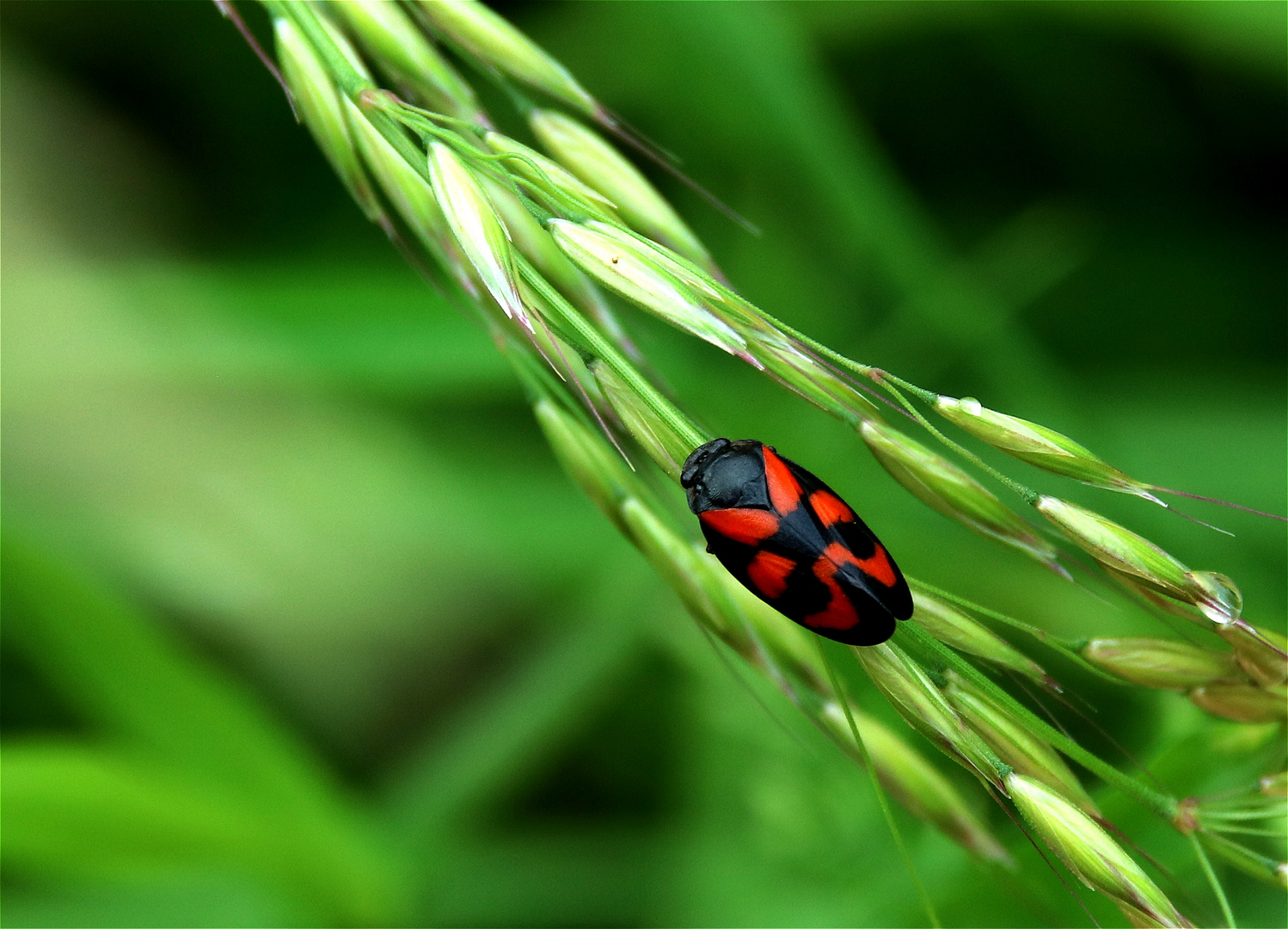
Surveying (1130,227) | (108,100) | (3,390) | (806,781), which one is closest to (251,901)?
(806,781)

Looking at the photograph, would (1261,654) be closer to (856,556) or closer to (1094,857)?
(1094,857)

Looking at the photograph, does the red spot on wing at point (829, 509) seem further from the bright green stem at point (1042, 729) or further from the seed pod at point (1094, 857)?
the seed pod at point (1094, 857)

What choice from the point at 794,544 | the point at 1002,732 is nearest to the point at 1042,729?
the point at 1002,732

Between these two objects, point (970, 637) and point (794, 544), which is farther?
point (794, 544)

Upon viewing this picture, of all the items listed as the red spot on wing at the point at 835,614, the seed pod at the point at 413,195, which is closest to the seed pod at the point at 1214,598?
the red spot on wing at the point at 835,614

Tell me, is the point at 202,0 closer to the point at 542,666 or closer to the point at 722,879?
the point at 542,666

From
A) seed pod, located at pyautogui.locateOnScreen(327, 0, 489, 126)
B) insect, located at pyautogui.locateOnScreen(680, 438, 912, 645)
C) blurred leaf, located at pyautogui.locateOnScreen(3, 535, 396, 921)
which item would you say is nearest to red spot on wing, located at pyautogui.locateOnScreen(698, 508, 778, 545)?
insect, located at pyautogui.locateOnScreen(680, 438, 912, 645)

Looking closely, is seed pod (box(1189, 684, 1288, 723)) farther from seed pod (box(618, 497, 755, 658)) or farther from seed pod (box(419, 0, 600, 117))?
seed pod (box(419, 0, 600, 117))
